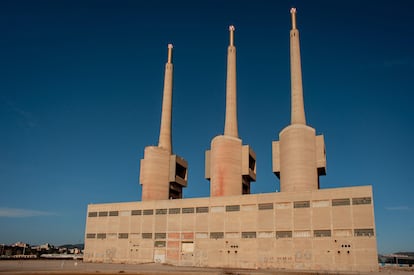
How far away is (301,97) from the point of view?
6900cm

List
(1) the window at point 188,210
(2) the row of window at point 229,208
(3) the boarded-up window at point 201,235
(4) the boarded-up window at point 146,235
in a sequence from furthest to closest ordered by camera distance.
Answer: (4) the boarded-up window at point 146,235, (1) the window at point 188,210, (3) the boarded-up window at point 201,235, (2) the row of window at point 229,208

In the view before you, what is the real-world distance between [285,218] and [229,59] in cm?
4087

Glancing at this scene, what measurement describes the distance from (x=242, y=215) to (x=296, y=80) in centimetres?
2804

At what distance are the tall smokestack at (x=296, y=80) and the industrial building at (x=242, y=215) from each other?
0.20m

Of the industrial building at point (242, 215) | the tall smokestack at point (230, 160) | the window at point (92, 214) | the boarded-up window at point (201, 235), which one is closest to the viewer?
the industrial building at point (242, 215)

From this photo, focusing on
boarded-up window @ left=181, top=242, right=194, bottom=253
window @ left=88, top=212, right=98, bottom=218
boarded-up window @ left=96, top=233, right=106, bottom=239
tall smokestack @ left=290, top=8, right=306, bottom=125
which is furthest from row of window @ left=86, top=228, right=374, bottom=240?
tall smokestack @ left=290, top=8, right=306, bottom=125

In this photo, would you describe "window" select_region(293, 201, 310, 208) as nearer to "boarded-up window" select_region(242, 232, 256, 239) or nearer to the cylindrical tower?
the cylindrical tower

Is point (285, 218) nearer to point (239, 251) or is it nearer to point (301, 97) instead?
point (239, 251)

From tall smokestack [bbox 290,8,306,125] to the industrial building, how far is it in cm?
20

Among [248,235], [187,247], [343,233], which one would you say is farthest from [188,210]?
[343,233]

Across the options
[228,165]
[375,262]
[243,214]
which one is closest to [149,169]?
[228,165]

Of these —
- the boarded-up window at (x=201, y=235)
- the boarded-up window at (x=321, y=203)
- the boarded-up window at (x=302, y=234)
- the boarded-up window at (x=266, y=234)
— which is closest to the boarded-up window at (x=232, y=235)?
the boarded-up window at (x=266, y=234)

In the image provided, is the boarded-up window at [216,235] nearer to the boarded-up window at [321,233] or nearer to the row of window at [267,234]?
the row of window at [267,234]

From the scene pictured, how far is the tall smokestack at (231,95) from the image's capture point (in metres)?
75.8
